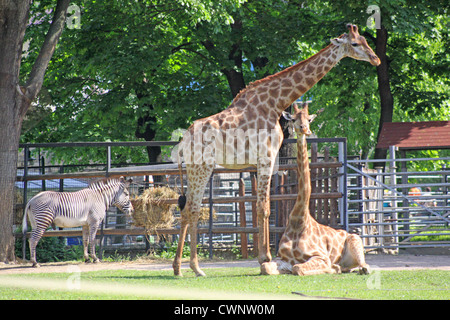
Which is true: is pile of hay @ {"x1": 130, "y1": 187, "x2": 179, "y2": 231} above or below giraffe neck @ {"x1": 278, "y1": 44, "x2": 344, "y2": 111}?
below

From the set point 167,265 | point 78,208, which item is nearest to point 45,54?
point 78,208

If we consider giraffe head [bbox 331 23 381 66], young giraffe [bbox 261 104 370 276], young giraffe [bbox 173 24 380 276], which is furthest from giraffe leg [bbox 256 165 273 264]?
giraffe head [bbox 331 23 381 66]

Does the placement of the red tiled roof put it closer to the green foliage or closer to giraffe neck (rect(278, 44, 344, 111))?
the green foliage

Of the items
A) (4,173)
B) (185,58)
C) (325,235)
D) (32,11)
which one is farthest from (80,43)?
(325,235)

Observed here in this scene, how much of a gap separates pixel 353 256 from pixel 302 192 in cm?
114

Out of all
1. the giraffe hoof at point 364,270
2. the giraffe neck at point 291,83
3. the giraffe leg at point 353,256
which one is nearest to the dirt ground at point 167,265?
the giraffe leg at point 353,256

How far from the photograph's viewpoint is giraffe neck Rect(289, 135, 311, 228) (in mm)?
8688

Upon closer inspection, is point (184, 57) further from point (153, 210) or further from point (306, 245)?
point (306, 245)

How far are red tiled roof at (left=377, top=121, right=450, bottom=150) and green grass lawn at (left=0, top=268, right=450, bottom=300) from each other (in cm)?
672

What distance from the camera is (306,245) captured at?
8.51 meters

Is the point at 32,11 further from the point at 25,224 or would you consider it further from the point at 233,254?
the point at 233,254

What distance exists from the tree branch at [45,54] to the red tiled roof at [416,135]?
827cm

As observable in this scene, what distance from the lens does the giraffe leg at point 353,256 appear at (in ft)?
27.9

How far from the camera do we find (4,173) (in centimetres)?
1148
